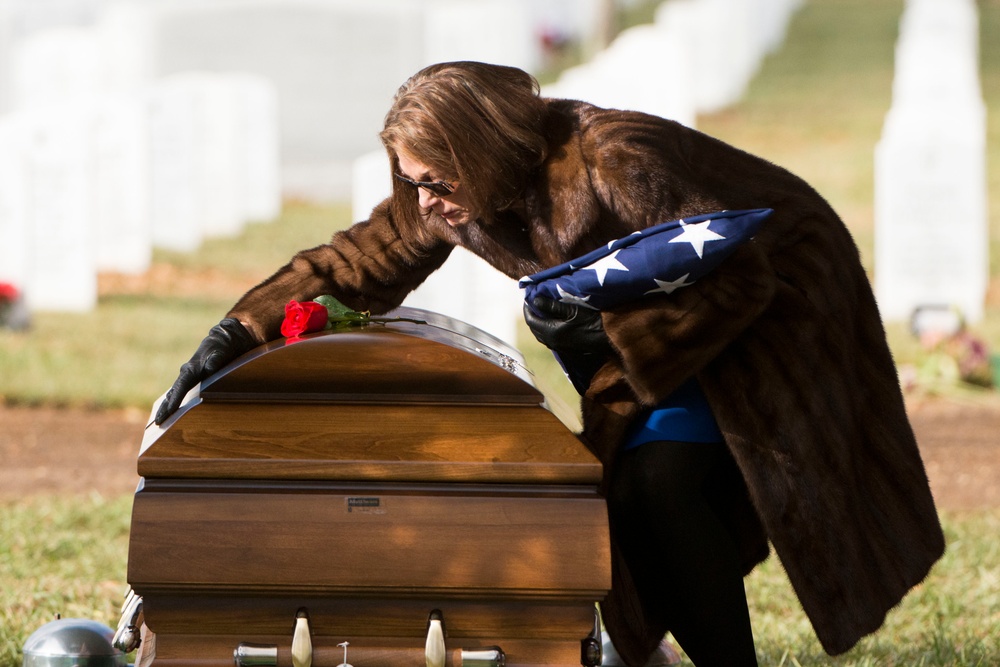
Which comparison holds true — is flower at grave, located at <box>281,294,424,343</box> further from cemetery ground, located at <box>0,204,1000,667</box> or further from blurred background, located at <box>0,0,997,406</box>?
blurred background, located at <box>0,0,997,406</box>

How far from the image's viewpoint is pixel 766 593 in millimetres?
3717

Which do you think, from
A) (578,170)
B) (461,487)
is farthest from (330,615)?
(578,170)

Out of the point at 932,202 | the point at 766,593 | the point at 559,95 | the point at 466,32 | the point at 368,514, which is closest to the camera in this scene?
the point at 368,514

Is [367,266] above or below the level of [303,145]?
above

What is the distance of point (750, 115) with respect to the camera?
50.8 feet

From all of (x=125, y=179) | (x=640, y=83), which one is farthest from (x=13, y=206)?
(x=640, y=83)

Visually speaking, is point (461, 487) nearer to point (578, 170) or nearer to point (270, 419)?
point (270, 419)

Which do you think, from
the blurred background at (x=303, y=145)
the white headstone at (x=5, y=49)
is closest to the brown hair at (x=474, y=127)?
the blurred background at (x=303, y=145)

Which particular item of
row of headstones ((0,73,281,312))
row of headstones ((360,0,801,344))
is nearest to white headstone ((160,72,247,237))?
row of headstones ((0,73,281,312))

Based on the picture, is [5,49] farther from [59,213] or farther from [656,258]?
[656,258]

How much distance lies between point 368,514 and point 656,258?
0.62 m

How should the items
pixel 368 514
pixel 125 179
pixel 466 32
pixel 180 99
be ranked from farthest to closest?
pixel 466 32 < pixel 180 99 < pixel 125 179 < pixel 368 514

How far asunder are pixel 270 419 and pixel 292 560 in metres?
0.23

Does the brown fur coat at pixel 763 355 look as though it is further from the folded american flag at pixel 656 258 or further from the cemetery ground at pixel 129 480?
the cemetery ground at pixel 129 480
